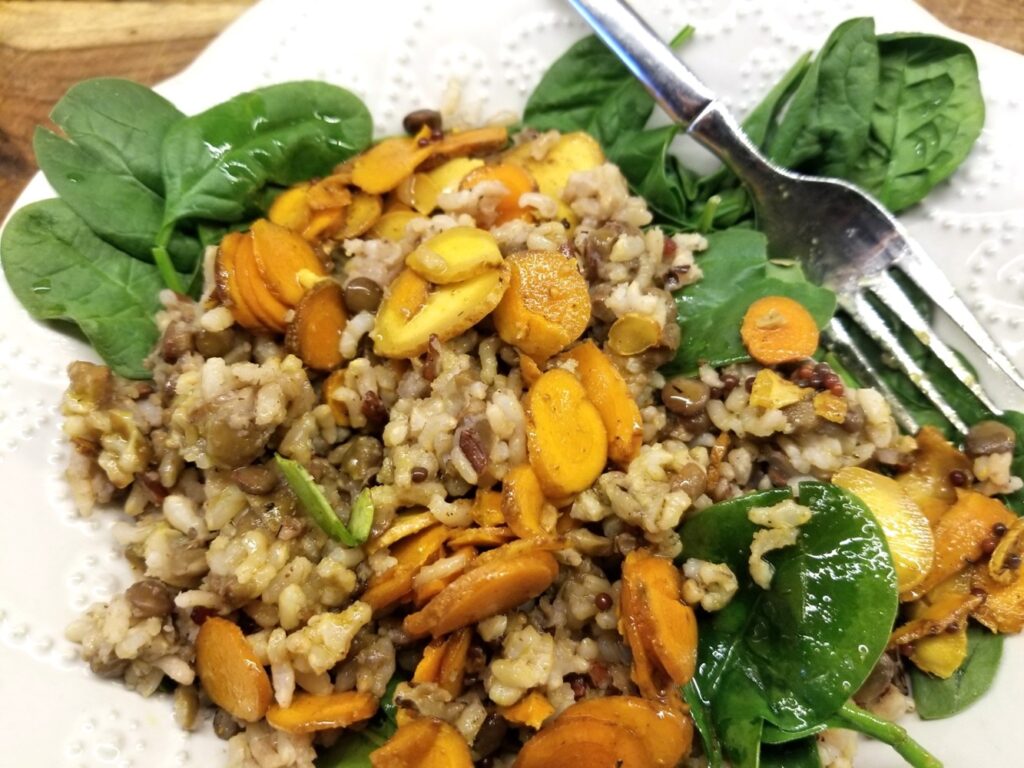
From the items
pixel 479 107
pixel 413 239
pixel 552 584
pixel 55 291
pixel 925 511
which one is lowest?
pixel 552 584

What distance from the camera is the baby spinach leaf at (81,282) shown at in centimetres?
249

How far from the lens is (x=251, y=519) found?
7.48ft

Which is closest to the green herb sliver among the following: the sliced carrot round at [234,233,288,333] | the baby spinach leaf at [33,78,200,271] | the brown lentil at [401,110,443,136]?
the sliced carrot round at [234,233,288,333]

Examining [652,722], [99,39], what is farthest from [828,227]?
[99,39]

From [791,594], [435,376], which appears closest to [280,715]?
[435,376]

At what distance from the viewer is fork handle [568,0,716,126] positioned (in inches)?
107

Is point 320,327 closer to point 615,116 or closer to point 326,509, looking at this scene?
point 326,509

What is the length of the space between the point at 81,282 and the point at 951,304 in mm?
2784

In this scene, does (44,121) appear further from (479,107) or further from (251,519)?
(251,519)

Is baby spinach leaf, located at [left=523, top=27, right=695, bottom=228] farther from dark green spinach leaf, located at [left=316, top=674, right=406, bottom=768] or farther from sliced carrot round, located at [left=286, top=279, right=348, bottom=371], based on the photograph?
dark green spinach leaf, located at [left=316, top=674, right=406, bottom=768]

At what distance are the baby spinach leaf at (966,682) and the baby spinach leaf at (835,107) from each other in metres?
1.59

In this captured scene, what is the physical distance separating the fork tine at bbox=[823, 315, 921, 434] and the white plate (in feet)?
1.25

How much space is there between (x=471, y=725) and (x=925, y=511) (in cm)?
150

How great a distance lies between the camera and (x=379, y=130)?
3.00m
